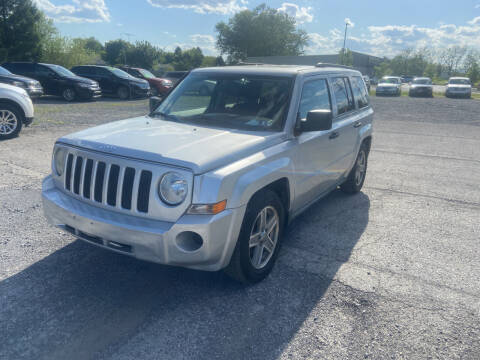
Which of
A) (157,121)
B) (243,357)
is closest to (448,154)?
(157,121)

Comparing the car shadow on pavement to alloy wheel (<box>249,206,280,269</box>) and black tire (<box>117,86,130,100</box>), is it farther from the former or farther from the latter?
black tire (<box>117,86,130,100</box>)

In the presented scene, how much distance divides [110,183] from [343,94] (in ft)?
11.2

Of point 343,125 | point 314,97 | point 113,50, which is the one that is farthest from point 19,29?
point 113,50

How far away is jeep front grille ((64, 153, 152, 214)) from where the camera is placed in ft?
9.75

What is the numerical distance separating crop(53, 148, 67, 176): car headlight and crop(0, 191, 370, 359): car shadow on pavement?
89 cm

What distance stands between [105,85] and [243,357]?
71.1 feet

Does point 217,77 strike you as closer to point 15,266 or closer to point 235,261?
point 235,261

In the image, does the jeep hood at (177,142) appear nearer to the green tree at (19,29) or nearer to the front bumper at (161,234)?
the front bumper at (161,234)

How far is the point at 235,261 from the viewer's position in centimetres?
328

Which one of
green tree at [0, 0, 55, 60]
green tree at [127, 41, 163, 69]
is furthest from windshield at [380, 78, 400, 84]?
green tree at [127, 41, 163, 69]

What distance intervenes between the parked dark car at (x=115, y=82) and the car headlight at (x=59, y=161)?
62.9 ft

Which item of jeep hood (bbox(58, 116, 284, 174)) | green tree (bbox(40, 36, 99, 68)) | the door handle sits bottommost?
jeep hood (bbox(58, 116, 284, 174))

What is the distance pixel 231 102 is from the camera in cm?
432

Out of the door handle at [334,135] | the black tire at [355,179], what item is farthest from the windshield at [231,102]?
the black tire at [355,179]
